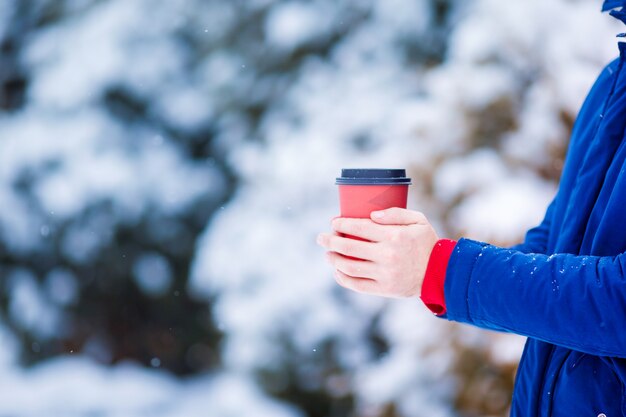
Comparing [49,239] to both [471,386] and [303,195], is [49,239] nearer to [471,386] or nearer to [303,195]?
[303,195]

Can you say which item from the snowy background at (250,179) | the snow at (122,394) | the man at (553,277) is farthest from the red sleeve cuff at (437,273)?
the snow at (122,394)

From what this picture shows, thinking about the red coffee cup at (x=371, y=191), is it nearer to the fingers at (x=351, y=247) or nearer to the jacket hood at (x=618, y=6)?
the fingers at (x=351, y=247)

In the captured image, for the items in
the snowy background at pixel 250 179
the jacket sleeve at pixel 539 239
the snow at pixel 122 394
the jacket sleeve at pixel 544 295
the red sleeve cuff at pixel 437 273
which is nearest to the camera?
the jacket sleeve at pixel 544 295

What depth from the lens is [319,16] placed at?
7.60 feet

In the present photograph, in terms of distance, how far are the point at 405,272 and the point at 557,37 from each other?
1.79 meters

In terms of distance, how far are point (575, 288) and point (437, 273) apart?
0.55ft

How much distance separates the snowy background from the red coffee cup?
143 centimetres

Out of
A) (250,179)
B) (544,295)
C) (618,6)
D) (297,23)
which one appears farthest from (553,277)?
(297,23)

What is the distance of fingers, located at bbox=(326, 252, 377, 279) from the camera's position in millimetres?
766

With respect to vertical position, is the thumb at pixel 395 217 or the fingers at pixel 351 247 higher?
the thumb at pixel 395 217

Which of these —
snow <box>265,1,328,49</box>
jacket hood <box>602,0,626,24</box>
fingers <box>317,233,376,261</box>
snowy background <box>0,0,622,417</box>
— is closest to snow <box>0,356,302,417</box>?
snowy background <box>0,0,622,417</box>

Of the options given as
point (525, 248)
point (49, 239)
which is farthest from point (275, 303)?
point (525, 248)

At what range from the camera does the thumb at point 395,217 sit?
30.3 inches

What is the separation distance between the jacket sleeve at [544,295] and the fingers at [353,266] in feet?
0.33
